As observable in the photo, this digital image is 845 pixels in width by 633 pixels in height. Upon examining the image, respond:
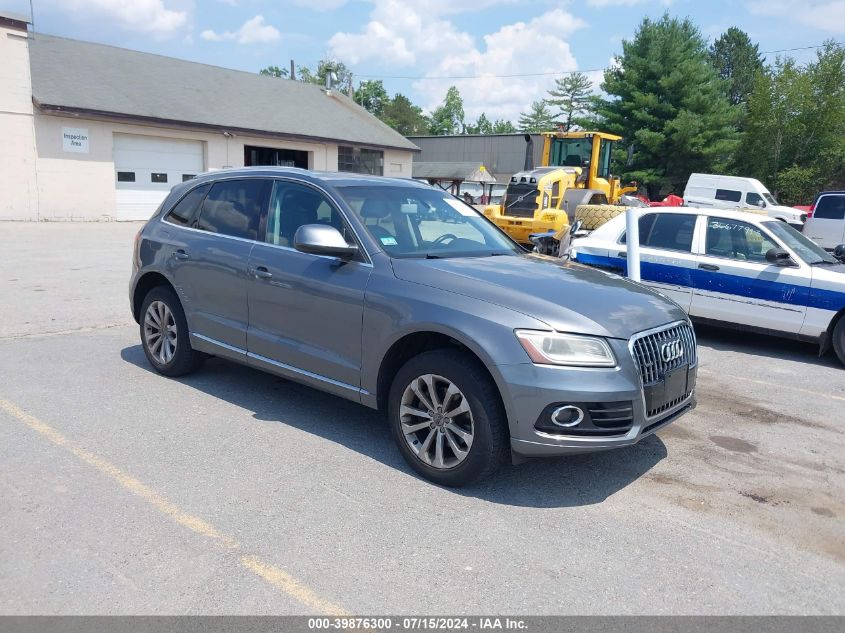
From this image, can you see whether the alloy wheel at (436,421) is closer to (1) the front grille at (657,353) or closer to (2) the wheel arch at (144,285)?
(1) the front grille at (657,353)

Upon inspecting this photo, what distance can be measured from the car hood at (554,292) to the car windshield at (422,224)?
0.76 feet

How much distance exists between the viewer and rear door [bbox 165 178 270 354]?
5348 millimetres

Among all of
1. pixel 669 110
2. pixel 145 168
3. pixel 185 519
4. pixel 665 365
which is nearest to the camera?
pixel 185 519

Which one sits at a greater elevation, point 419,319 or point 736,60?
point 736,60

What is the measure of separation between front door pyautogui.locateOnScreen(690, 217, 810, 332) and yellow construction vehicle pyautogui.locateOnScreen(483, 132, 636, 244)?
4786 mm

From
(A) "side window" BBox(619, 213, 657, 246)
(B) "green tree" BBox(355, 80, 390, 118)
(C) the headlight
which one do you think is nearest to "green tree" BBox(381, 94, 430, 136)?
(B) "green tree" BBox(355, 80, 390, 118)

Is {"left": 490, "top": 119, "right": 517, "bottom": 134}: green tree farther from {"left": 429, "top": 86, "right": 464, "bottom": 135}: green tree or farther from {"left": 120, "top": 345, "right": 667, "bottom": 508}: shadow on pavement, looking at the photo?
{"left": 120, "top": 345, "right": 667, "bottom": 508}: shadow on pavement

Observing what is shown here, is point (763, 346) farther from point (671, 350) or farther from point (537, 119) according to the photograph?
point (537, 119)

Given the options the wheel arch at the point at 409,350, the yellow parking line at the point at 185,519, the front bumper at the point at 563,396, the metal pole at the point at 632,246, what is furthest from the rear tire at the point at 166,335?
the metal pole at the point at 632,246

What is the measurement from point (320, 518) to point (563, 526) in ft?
4.26

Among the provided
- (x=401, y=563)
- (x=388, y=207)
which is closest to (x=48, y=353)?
(x=388, y=207)

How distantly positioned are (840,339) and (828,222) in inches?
405

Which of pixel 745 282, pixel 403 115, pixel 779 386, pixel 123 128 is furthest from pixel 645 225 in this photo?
pixel 403 115

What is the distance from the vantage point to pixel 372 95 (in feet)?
316
